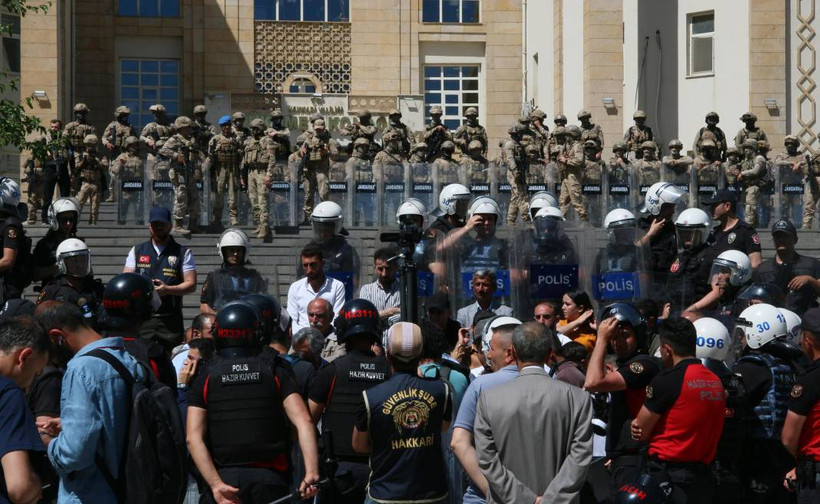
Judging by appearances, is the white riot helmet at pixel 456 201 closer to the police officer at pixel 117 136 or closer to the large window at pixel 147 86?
the police officer at pixel 117 136

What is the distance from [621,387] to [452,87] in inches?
1230

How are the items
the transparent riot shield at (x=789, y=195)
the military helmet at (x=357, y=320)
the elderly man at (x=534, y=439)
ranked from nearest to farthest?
the elderly man at (x=534, y=439) < the military helmet at (x=357, y=320) < the transparent riot shield at (x=789, y=195)

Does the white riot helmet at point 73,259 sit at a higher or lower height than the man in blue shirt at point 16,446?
higher

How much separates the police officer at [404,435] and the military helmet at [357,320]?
648 mm

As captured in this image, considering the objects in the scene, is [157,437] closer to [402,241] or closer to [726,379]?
[726,379]

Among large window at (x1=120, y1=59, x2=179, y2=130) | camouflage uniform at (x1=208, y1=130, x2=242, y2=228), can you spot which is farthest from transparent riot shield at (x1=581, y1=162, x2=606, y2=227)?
large window at (x1=120, y1=59, x2=179, y2=130)

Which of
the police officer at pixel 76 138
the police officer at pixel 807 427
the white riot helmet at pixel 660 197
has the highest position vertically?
the police officer at pixel 76 138

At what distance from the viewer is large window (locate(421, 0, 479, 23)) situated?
125 feet

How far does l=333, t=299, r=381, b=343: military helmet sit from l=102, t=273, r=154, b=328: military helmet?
1293mm

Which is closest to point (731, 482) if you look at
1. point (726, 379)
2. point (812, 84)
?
point (726, 379)

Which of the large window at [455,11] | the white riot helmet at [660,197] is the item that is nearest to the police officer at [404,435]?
the white riot helmet at [660,197]

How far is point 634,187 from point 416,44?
52.9ft

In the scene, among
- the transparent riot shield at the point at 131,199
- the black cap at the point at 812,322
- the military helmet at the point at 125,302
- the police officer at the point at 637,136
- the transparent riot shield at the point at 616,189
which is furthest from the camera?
the police officer at the point at 637,136

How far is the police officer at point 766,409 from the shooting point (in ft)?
25.7
